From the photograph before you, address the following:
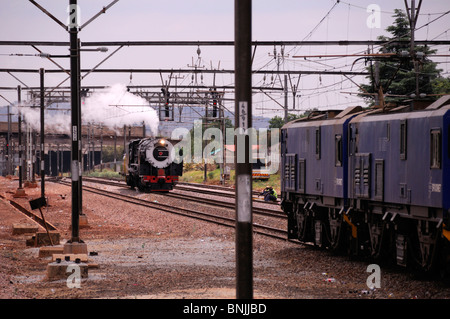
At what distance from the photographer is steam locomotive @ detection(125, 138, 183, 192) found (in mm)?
50344

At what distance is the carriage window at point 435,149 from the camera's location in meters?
13.8

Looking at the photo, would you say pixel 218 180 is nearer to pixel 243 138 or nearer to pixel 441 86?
pixel 441 86

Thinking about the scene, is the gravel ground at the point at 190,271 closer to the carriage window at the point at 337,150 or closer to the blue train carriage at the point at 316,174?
the blue train carriage at the point at 316,174

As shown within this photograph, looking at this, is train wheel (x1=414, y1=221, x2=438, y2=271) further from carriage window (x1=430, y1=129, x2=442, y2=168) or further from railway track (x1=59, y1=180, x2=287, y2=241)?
railway track (x1=59, y1=180, x2=287, y2=241)

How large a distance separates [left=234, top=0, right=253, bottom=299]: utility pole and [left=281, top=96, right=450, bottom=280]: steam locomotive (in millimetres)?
4680

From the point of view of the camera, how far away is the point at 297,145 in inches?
855

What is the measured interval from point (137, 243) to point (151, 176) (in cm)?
2836

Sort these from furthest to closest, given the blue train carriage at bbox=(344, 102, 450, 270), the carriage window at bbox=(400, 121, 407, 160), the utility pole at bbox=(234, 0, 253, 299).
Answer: the carriage window at bbox=(400, 121, 407, 160) < the blue train carriage at bbox=(344, 102, 450, 270) < the utility pole at bbox=(234, 0, 253, 299)

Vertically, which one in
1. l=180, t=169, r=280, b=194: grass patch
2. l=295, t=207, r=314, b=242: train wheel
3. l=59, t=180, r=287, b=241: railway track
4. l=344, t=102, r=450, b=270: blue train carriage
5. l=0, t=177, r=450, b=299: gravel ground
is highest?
l=344, t=102, r=450, b=270: blue train carriage

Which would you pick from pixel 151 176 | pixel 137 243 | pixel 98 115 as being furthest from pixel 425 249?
pixel 98 115

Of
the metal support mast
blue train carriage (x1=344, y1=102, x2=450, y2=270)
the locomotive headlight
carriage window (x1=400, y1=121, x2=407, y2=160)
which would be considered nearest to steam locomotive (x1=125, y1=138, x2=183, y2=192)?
the locomotive headlight

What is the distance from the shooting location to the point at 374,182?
55.1ft

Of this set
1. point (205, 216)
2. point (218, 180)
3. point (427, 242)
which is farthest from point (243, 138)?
point (218, 180)

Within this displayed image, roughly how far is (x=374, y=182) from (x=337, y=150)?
223 centimetres
